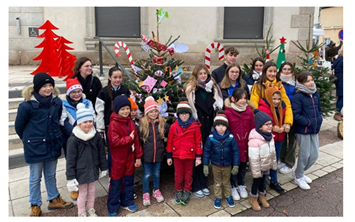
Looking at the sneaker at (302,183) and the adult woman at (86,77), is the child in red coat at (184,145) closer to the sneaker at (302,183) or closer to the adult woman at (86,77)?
the adult woman at (86,77)

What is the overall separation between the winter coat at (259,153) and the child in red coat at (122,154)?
59.8 inches

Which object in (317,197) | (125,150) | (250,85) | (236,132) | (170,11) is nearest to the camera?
(125,150)

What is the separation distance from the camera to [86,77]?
4371 mm

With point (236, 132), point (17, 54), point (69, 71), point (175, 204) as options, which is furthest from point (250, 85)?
point (17, 54)

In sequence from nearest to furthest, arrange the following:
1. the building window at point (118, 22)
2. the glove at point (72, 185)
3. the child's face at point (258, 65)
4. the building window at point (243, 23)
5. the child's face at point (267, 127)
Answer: the glove at point (72, 185) → the child's face at point (267, 127) → the child's face at point (258, 65) → the building window at point (118, 22) → the building window at point (243, 23)

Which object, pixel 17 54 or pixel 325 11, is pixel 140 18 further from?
pixel 325 11

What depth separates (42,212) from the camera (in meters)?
3.79

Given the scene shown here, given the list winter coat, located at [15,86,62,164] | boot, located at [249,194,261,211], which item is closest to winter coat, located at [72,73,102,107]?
winter coat, located at [15,86,62,164]

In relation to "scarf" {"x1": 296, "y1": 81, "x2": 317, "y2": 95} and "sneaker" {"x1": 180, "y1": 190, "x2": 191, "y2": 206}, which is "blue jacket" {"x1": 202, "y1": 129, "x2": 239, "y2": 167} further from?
"scarf" {"x1": 296, "y1": 81, "x2": 317, "y2": 95}

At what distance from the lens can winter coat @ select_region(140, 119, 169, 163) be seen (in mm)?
3953

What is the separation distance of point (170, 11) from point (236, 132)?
745cm

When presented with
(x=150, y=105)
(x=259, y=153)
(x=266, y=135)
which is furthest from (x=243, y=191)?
(x=150, y=105)

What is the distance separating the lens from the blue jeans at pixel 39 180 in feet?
11.9

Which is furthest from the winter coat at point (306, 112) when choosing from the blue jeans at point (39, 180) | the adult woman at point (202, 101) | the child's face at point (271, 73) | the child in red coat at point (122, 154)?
the blue jeans at point (39, 180)
